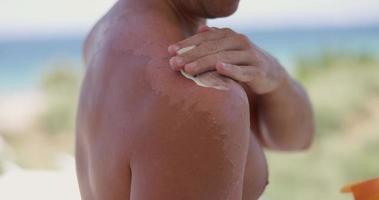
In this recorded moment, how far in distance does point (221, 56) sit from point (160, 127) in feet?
0.38

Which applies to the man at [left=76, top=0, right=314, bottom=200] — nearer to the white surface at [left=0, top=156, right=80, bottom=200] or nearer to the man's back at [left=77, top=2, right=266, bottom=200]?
the man's back at [left=77, top=2, right=266, bottom=200]

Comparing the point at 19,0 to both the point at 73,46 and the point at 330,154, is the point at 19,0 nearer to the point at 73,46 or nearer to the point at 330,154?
the point at 73,46

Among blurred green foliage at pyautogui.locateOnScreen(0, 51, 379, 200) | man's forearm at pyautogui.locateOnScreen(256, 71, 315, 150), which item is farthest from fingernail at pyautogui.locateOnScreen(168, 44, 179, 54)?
blurred green foliage at pyautogui.locateOnScreen(0, 51, 379, 200)

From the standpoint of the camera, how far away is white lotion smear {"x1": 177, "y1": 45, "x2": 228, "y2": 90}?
28.9 inches

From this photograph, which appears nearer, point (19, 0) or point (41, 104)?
point (41, 104)

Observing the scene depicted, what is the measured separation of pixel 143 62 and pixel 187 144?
0.35 ft

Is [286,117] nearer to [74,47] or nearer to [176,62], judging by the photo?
[176,62]

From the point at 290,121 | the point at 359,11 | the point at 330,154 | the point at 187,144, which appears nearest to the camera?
the point at 187,144

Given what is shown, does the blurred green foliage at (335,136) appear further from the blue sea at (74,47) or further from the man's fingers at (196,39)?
the man's fingers at (196,39)

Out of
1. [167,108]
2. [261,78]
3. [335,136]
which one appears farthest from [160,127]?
[335,136]

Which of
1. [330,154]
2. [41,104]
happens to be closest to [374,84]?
[330,154]

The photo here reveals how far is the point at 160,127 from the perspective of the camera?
0.73 metres

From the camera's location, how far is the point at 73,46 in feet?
20.8

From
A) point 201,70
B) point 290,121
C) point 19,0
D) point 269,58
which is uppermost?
point 201,70
